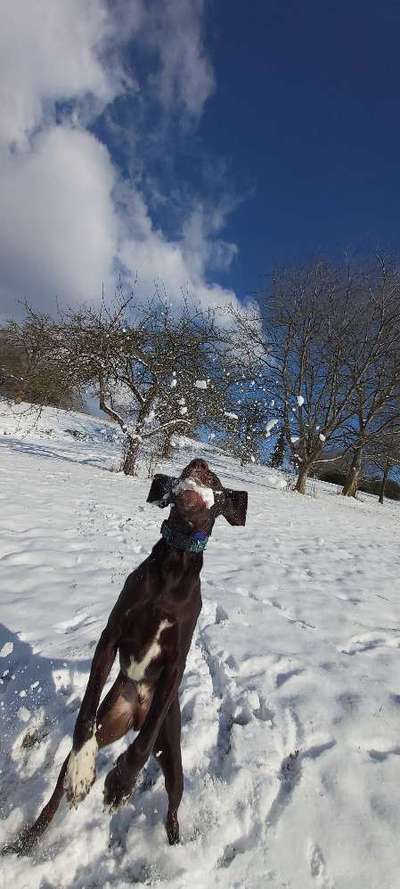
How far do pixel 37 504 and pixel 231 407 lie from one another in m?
8.31

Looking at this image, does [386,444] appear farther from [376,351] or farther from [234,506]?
[234,506]

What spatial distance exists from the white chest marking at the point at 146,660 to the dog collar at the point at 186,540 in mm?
291

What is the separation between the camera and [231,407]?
1366 cm

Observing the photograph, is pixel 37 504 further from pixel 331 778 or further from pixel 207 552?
pixel 331 778

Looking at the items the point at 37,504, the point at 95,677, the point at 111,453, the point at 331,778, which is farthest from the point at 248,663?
the point at 111,453

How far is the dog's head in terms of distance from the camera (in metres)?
1.55

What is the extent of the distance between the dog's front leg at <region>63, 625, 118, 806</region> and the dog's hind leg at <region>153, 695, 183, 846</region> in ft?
1.18

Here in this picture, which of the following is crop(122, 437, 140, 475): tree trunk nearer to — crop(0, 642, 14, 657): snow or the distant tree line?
the distant tree line

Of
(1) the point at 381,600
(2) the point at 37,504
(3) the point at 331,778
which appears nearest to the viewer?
(3) the point at 331,778

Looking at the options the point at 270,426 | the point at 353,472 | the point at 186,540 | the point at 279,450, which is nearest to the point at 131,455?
the point at 270,426

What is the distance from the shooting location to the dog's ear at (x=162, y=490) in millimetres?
1639

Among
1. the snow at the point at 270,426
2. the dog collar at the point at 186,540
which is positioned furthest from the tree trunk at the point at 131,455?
the dog collar at the point at 186,540

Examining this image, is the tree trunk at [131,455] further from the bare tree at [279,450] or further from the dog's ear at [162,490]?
the dog's ear at [162,490]

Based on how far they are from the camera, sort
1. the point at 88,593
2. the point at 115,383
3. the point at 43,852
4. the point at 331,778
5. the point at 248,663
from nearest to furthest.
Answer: the point at 43,852 < the point at 331,778 < the point at 248,663 < the point at 88,593 < the point at 115,383
